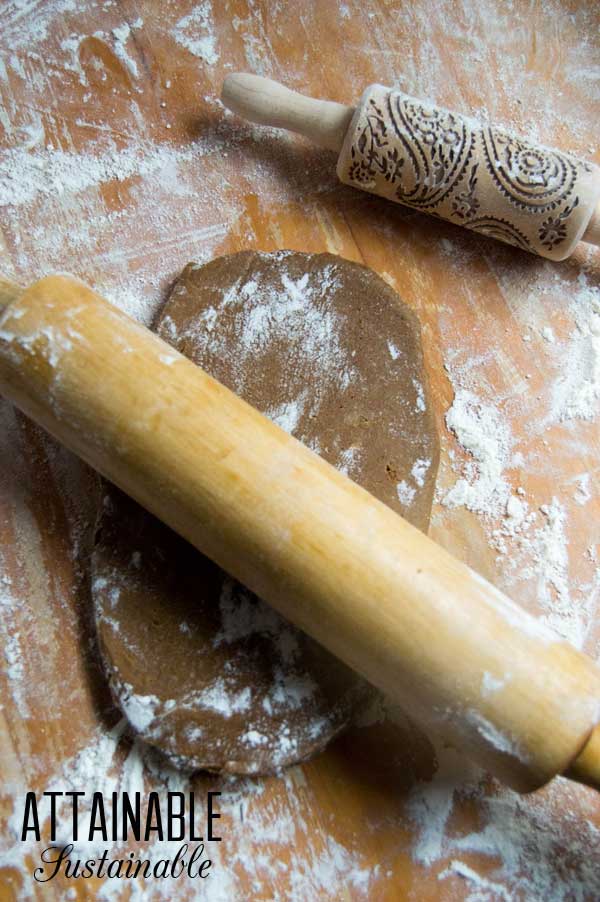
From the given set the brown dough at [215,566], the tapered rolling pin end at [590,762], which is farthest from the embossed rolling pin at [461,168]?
the tapered rolling pin end at [590,762]

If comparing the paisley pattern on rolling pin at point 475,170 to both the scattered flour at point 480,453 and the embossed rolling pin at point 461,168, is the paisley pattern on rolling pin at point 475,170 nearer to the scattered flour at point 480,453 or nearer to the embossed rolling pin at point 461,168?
the embossed rolling pin at point 461,168

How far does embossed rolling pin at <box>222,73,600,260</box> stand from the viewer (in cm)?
123

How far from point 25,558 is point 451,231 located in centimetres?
95

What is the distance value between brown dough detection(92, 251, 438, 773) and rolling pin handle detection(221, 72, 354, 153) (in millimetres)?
242

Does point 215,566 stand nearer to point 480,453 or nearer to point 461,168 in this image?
point 480,453

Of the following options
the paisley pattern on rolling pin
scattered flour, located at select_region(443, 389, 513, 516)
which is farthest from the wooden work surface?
the paisley pattern on rolling pin

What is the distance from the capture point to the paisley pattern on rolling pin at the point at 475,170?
1229 mm

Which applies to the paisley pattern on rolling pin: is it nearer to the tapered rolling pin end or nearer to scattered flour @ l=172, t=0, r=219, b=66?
scattered flour @ l=172, t=0, r=219, b=66

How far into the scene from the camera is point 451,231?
1379 mm

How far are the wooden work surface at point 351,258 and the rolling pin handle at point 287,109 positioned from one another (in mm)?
82

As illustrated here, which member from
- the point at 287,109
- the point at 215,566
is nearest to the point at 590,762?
the point at 215,566

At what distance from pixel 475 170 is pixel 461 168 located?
0.08 ft

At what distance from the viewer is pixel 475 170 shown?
124 cm

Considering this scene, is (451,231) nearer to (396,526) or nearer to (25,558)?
(396,526)
